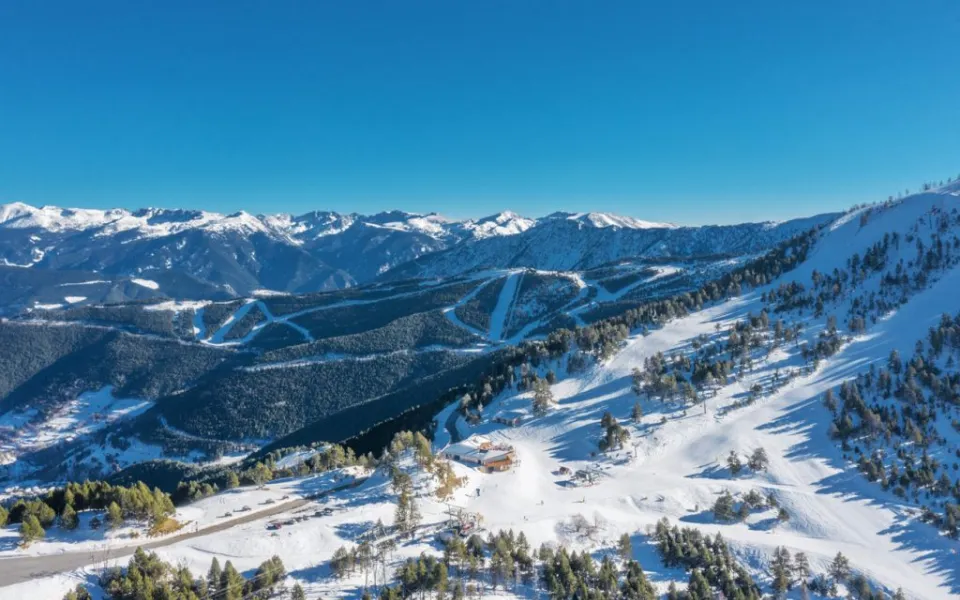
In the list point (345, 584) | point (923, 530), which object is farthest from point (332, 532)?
point (923, 530)

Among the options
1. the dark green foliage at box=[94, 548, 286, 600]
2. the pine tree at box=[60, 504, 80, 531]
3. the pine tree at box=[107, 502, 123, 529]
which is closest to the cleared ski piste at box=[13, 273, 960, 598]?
the dark green foliage at box=[94, 548, 286, 600]

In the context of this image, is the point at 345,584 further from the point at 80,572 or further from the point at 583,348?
the point at 583,348

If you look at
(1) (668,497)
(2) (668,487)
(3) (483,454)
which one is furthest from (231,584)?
(2) (668,487)

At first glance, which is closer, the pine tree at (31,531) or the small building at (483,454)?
the pine tree at (31,531)

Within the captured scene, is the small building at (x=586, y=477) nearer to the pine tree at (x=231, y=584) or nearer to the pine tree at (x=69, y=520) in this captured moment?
the pine tree at (x=231, y=584)

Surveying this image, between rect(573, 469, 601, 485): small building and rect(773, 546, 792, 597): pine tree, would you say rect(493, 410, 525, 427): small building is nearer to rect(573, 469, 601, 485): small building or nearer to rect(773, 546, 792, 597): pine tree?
rect(573, 469, 601, 485): small building

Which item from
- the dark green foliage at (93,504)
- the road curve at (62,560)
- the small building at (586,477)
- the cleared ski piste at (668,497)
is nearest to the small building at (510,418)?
the cleared ski piste at (668,497)
